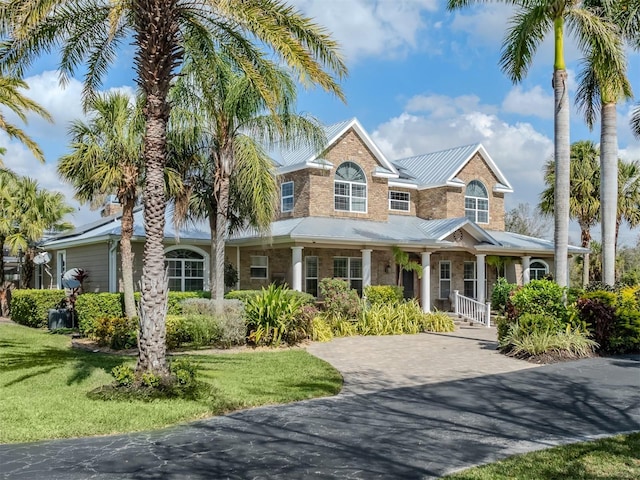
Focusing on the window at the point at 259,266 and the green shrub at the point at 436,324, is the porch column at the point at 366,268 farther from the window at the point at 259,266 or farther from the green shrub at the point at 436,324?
the window at the point at 259,266

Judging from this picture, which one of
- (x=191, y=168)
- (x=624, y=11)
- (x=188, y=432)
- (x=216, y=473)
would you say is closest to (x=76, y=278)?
(x=191, y=168)

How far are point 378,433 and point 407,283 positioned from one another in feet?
65.1

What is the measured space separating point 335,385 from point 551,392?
379 cm

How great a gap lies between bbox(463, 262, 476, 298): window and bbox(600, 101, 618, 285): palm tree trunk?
9.77m

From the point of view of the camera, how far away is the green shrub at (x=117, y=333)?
15906 mm

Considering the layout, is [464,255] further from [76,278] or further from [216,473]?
[216,473]

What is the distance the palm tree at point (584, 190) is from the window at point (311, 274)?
1396cm

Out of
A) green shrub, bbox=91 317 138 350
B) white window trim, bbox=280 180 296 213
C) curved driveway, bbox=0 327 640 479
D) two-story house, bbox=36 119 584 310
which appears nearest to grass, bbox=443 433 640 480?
curved driveway, bbox=0 327 640 479

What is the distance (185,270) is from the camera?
23422 millimetres

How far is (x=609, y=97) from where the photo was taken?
61.7ft

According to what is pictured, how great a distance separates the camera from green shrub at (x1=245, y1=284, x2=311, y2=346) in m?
16.5

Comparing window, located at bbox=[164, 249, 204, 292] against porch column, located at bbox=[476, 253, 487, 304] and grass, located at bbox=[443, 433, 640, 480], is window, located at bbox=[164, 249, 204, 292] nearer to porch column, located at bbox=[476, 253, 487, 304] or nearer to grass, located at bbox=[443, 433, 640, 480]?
porch column, located at bbox=[476, 253, 487, 304]

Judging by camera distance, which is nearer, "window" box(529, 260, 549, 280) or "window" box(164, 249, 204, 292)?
"window" box(164, 249, 204, 292)

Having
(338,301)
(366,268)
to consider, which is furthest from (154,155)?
(366,268)
